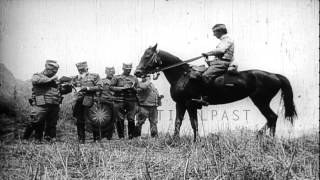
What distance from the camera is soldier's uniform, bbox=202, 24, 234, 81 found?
20.1ft

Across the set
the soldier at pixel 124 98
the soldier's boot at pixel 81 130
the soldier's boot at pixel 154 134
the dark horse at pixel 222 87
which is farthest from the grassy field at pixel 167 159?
the soldier at pixel 124 98

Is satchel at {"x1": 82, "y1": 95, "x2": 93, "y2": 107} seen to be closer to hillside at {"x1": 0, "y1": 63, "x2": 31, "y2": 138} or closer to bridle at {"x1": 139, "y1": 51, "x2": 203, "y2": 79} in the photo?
hillside at {"x1": 0, "y1": 63, "x2": 31, "y2": 138}

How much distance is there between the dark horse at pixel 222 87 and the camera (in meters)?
6.27

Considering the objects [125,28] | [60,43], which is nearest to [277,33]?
[125,28]

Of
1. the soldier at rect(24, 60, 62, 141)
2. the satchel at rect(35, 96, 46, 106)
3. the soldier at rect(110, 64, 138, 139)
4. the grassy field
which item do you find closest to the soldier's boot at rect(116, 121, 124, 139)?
the soldier at rect(110, 64, 138, 139)

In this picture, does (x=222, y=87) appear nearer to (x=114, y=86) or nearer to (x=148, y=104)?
(x=148, y=104)

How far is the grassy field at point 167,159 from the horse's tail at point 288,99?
53 centimetres

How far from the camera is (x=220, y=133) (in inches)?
225

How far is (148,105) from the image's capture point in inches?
254

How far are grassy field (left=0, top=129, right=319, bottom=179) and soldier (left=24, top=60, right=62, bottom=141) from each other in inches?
13.9

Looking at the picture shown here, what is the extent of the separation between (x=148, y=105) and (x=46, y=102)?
1487mm

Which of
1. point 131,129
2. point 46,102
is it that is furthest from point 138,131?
point 46,102

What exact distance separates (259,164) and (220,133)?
1293mm

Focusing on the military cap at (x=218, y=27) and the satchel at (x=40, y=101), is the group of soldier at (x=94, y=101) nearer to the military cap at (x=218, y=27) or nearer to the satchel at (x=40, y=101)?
the satchel at (x=40, y=101)
